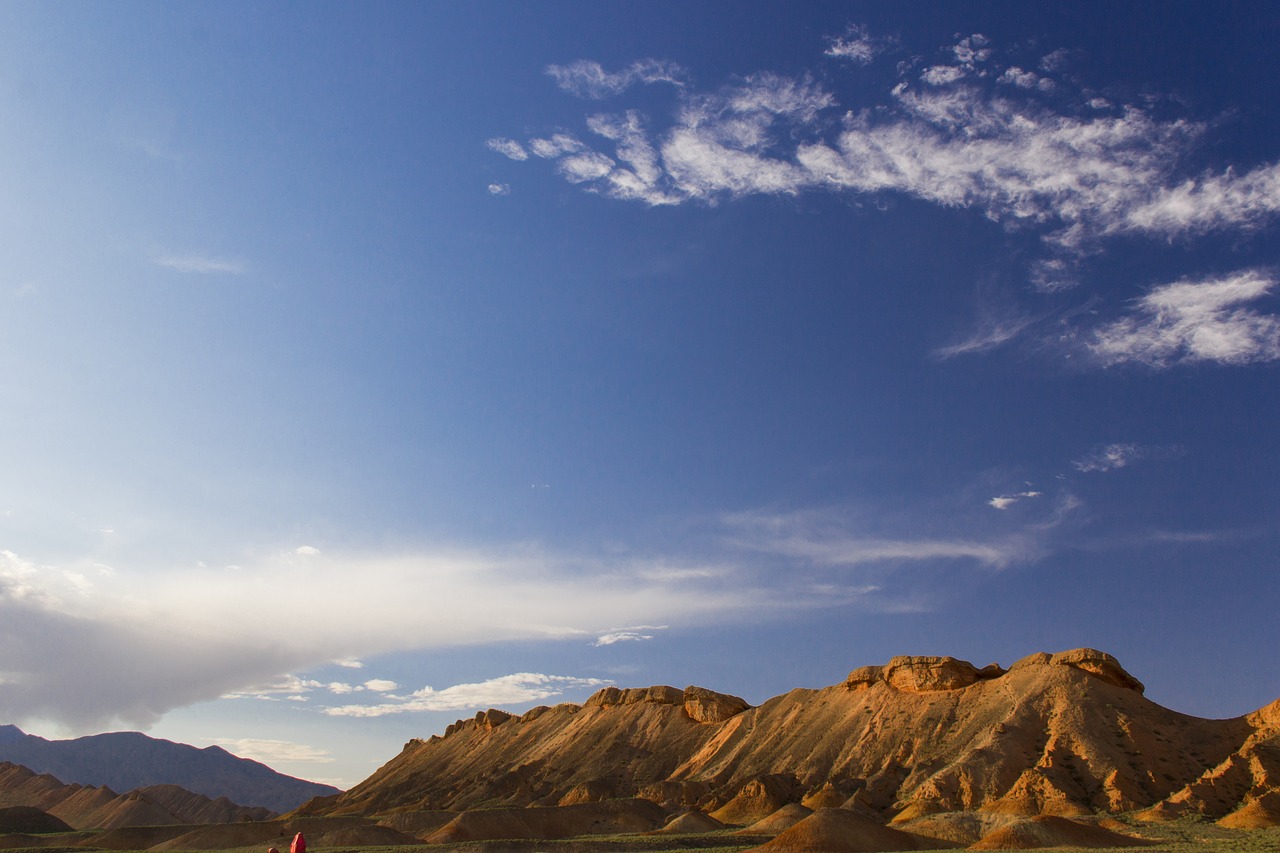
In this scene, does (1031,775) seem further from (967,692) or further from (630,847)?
(630,847)

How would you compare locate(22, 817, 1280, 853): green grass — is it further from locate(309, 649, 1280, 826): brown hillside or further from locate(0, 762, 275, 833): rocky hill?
locate(0, 762, 275, 833): rocky hill

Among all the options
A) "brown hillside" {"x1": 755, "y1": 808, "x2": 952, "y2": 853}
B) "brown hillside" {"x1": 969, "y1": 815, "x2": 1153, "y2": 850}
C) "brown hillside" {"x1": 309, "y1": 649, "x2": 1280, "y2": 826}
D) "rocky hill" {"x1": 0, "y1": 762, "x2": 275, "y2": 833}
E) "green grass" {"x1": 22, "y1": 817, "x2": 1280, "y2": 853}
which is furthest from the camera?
"rocky hill" {"x1": 0, "y1": 762, "x2": 275, "y2": 833}

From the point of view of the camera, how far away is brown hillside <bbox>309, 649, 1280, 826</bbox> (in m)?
68.9

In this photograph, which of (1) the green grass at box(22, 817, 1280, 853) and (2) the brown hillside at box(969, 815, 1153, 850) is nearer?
(1) the green grass at box(22, 817, 1280, 853)

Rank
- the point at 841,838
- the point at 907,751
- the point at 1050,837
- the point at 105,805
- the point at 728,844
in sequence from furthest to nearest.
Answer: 1. the point at 105,805
2. the point at 907,751
3. the point at 728,844
4. the point at 841,838
5. the point at 1050,837

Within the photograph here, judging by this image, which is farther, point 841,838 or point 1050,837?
point 841,838

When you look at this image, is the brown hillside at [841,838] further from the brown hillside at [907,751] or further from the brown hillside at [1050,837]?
the brown hillside at [907,751]

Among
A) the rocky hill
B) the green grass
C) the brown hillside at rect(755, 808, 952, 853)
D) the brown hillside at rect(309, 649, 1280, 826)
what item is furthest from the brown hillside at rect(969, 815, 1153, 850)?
the rocky hill

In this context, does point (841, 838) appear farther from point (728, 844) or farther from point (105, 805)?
point (105, 805)

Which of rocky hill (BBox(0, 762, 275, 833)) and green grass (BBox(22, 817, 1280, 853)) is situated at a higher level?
rocky hill (BBox(0, 762, 275, 833))

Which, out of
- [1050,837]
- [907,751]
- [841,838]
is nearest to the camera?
[1050,837]

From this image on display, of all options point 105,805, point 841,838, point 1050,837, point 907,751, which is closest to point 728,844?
point 841,838

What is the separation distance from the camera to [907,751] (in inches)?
3344

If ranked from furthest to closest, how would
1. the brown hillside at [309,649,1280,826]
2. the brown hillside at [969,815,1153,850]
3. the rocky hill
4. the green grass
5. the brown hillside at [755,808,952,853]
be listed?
the rocky hill
the brown hillside at [309,649,1280,826]
the brown hillside at [755,808,952,853]
the brown hillside at [969,815,1153,850]
the green grass
